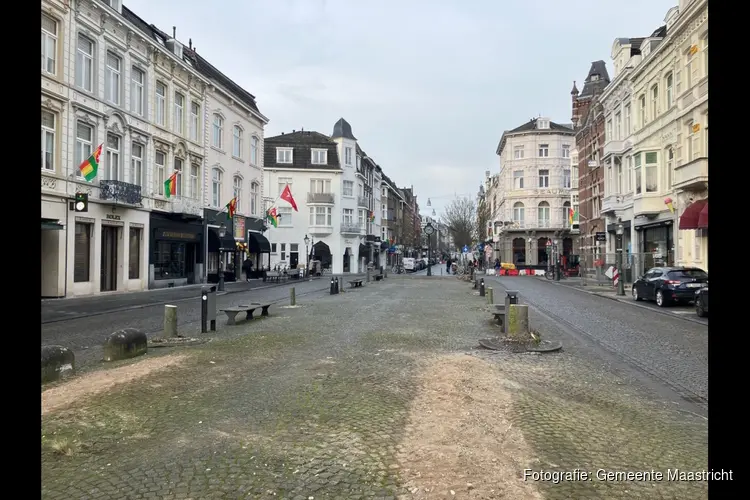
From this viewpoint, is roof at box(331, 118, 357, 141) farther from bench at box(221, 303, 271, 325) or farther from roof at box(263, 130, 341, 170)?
bench at box(221, 303, 271, 325)

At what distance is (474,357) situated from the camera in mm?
8750

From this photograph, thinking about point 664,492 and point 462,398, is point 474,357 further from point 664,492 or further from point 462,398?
point 664,492

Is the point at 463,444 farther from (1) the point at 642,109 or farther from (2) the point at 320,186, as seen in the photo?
(2) the point at 320,186

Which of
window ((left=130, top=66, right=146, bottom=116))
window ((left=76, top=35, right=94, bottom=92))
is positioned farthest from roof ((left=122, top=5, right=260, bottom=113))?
window ((left=76, top=35, right=94, bottom=92))

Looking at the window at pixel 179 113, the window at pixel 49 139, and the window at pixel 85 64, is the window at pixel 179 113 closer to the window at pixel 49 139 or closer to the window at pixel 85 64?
the window at pixel 85 64

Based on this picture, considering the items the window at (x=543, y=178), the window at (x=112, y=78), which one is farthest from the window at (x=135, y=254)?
the window at (x=543, y=178)

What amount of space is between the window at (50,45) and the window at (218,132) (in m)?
→ 14.4

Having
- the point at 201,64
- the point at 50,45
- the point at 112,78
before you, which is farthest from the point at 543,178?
the point at 50,45

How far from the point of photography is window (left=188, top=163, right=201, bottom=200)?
1291 inches

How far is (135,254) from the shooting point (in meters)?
26.9

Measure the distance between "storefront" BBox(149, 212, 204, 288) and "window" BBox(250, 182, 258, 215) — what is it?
837 centimetres

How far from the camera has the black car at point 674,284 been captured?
1825cm

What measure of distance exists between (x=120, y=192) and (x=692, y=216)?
25.0 meters

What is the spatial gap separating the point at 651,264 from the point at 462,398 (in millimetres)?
29380
